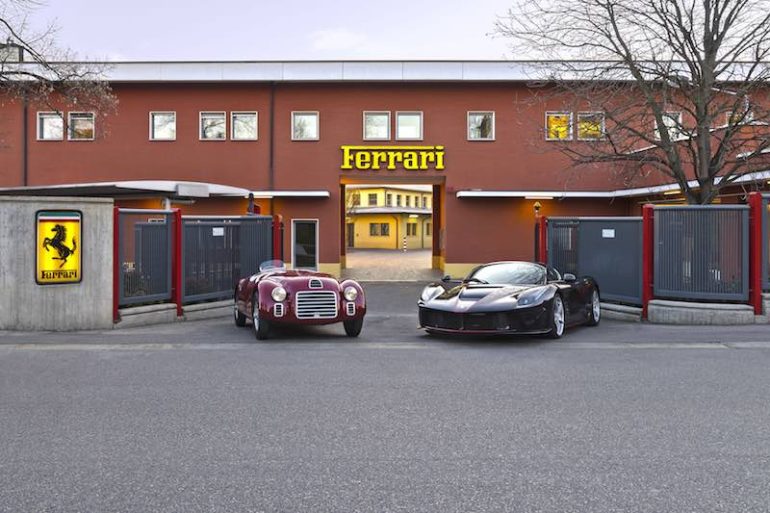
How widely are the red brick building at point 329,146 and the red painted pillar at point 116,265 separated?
13719mm

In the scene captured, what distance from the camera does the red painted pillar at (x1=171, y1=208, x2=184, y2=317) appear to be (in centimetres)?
1331

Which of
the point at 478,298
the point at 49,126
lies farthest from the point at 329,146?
the point at 478,298

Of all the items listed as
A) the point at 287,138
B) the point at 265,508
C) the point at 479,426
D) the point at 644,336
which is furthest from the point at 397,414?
the point at 287,138

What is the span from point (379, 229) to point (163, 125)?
1612 inches

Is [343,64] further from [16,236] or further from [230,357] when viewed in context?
[230,357]

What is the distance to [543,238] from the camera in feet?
52.5

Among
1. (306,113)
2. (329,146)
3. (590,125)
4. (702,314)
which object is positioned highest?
(306,113)

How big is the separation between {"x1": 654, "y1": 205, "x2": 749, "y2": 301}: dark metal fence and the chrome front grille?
646cm

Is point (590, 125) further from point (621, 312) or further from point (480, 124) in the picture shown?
point (480, 124)

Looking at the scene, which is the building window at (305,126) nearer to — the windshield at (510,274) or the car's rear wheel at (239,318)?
the car's rear wheel at (239,318)

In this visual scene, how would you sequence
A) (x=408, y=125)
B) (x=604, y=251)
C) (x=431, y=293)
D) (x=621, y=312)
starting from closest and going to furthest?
(x=431, y=293)
(x=621, y=312)
(x=604, y=251)
(x=408, y=125)

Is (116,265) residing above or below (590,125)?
below

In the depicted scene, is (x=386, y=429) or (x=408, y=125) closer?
(x=386, y=429)

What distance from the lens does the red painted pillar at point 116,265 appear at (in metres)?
12.1
